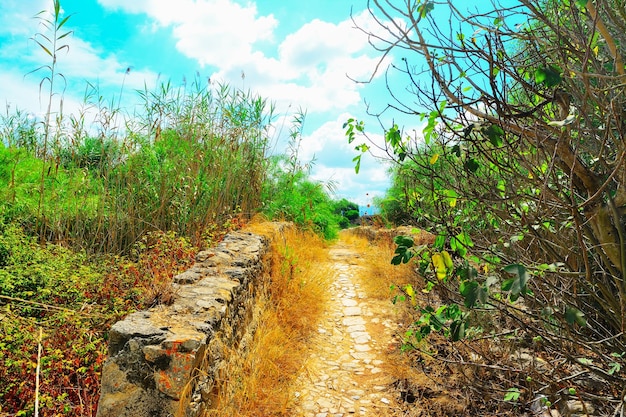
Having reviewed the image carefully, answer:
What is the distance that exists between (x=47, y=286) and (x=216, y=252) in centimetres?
151

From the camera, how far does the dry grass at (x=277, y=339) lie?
117 inches

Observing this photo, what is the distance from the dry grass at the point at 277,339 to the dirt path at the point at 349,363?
150mm

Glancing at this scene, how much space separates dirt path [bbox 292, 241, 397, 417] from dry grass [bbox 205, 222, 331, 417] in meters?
0.15

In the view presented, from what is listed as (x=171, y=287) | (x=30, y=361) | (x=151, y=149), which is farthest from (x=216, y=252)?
(x=151, y=149)

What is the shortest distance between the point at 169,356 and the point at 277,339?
1.93 metres

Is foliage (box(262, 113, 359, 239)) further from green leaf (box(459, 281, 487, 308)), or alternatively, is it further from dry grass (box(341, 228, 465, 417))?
green leaf (box(459, 281, 487, 308))

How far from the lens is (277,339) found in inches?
161

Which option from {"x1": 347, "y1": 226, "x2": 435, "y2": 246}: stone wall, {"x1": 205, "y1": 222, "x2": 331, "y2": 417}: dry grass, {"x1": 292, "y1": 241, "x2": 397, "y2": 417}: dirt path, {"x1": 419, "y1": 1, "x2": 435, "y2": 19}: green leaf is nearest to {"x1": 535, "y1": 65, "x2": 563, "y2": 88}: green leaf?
{"x1": 419, "y1": 1, "x2": 435, "y2": 19}: green leaf

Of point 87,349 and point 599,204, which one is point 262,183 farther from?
point 599,204

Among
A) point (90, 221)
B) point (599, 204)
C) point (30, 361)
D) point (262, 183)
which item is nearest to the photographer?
point (599, 204)

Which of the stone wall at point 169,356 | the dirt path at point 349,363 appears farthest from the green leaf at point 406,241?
the dirt path at point 349,363

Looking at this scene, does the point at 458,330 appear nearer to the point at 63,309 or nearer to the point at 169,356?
the point at 169,356

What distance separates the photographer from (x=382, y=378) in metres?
3.85

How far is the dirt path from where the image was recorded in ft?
11.1
